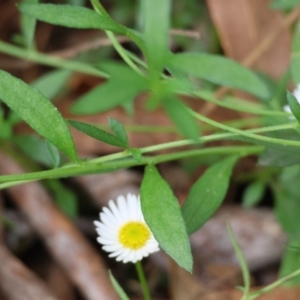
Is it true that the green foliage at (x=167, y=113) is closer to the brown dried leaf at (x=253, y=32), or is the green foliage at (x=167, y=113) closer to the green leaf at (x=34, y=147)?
the green leaf at (x=34, y=147)

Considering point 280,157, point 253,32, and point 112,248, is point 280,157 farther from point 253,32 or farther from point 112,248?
point 253,32

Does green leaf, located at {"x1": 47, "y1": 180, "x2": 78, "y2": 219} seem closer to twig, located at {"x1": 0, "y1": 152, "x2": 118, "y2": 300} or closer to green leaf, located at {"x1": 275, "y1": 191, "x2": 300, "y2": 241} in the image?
twig, located at {"x1": 0, "y1": 152, "x2": 118, "y2": 300}

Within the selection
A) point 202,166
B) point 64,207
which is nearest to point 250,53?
point 202,166

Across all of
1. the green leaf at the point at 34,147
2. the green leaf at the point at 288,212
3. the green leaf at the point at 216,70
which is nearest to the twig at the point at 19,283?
the green leaf at the point at 34,147

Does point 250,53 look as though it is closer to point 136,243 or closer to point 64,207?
point 64,207

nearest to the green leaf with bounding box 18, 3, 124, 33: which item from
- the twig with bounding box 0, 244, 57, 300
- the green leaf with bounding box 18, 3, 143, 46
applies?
the green leaf with bounding box 18, 3, 143, 46

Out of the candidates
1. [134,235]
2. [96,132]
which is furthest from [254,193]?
[96,132]

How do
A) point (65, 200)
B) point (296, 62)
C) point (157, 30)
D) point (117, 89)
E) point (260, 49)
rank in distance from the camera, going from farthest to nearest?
point (260, 49) → point (65, 200) → point (296, 62) → point (117, 89) → point (157, 30)
